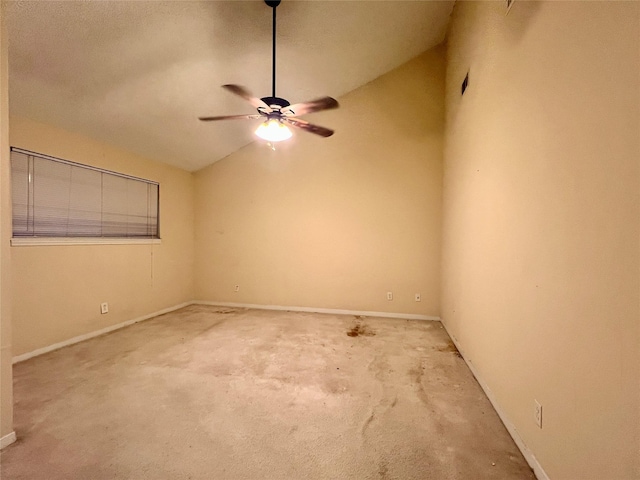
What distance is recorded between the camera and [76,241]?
124 inches

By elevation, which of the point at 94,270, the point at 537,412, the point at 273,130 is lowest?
the point at 537,412

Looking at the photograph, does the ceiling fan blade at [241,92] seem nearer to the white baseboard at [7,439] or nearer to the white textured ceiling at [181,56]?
the white textured ceiling at [181,56]

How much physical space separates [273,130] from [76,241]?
8.65 ft

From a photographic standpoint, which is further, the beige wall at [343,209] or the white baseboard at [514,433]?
the beige wall at [343,209]


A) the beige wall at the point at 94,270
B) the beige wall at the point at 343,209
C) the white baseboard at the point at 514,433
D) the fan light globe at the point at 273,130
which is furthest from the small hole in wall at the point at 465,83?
the beige wall at the point at 94,270

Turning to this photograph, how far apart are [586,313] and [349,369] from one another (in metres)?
1.91

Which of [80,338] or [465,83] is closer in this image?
[465,83]

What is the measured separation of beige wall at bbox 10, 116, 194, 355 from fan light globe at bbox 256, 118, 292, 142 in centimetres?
230

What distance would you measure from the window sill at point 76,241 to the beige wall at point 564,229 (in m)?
4.18

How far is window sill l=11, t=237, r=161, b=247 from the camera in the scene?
269 centimetres

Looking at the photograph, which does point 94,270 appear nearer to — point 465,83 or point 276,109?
point 276,109

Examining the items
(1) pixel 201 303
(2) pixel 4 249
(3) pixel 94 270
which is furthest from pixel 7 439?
(1) pixel 201 303

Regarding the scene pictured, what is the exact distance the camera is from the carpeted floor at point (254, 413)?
145cm

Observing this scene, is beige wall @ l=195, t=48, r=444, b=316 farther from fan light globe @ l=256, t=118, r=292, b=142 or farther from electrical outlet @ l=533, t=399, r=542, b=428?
electrical outlet @ l=533, t=399, r=542, b=428
